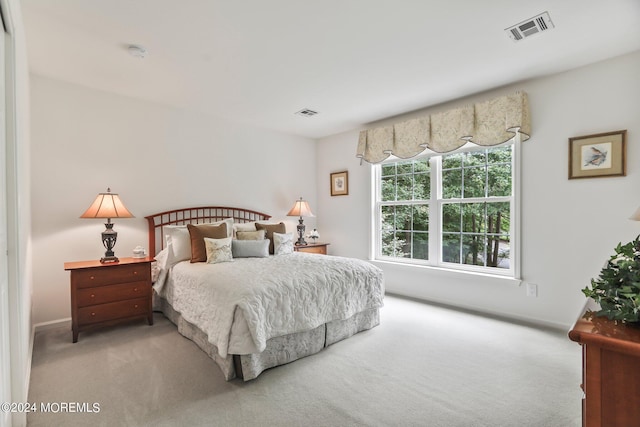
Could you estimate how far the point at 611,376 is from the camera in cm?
98

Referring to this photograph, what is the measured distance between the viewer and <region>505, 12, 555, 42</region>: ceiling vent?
2.17 m

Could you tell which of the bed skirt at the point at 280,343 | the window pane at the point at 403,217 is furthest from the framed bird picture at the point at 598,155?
the bed skirt at the point at 280,343

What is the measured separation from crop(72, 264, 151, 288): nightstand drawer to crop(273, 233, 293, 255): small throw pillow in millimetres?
1396

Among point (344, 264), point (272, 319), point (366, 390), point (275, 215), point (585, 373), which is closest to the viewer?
point (585, 373)

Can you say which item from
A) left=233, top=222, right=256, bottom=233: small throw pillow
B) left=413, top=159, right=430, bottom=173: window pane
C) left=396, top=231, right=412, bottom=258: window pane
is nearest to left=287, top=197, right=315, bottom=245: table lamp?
left=233, top=222, right=256, bottom=233: small throw pillow

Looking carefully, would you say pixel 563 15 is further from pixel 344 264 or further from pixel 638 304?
pixel 344 264

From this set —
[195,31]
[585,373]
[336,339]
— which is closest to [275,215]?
[336,339]

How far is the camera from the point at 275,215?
5051 millimetres

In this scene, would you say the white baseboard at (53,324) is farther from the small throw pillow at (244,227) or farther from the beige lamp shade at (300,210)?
the beige lamp shade at (300,210)

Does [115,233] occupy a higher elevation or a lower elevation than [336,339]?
higher

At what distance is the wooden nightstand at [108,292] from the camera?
285cm

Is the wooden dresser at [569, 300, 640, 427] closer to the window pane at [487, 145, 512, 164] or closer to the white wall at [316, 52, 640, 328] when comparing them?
the white wall at [316, 52, 640, 328]

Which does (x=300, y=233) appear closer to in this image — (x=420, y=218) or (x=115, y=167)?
(x=420, y=218)

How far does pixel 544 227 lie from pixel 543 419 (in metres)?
1.99
